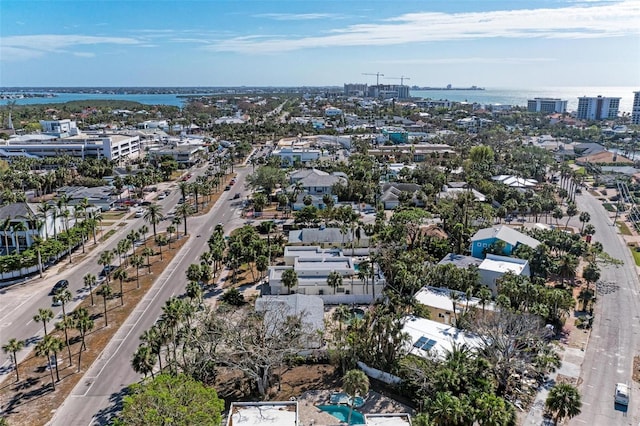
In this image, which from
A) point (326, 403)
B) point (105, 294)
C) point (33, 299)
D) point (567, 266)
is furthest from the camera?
point (567, 266)

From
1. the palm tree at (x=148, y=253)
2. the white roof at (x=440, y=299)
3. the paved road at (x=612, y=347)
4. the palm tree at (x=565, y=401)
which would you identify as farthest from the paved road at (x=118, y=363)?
the paved road at (x=612, y=347)

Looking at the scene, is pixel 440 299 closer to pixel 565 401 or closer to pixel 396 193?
pixel 565 401

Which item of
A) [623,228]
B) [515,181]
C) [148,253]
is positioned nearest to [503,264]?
[623,228]

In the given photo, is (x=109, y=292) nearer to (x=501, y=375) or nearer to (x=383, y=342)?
(x=383, y=342)

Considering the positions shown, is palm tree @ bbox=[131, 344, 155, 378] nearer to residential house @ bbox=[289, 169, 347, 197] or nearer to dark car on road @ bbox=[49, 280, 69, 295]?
dark car on road @ bbox=[49, 280, 69, 295]

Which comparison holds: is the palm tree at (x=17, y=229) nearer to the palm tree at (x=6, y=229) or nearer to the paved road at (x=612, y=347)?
the palm tree at (x=6, y=229)

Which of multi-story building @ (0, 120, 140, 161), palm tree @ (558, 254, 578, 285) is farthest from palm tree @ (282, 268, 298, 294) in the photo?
multi-story building @ (0, 120, 140, 161)
